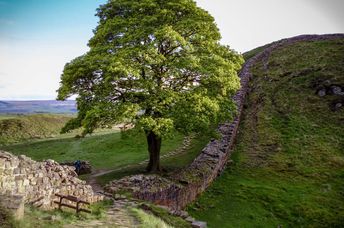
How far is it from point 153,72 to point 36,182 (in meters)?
13.0

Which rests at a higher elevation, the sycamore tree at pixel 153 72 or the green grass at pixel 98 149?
the sycamore tree at pixel 153 72

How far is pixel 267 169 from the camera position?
33.2 metres

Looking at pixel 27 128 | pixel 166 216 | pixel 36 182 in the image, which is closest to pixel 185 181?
pixel 166 216

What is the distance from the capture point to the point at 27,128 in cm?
6169

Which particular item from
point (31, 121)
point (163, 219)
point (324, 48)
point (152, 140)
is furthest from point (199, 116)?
point (31, 121)

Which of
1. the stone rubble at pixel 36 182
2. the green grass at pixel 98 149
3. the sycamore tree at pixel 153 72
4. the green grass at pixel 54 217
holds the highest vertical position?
the sycamore tree at pixel 153 72

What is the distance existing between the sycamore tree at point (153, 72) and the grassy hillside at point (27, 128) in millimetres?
35367

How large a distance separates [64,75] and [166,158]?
15340 mm

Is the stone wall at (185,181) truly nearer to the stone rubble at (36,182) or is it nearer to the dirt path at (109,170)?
the dirt path at (109,170)

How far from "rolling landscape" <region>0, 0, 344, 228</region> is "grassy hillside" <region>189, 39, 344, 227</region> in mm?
151

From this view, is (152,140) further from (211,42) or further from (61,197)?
(61,197)

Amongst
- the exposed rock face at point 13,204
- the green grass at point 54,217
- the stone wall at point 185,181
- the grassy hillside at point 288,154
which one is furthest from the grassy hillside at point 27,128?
the exposed rock face at point 13,204

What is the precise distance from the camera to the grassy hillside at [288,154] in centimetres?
2598

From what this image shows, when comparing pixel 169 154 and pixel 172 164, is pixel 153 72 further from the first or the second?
pixel 169 154
